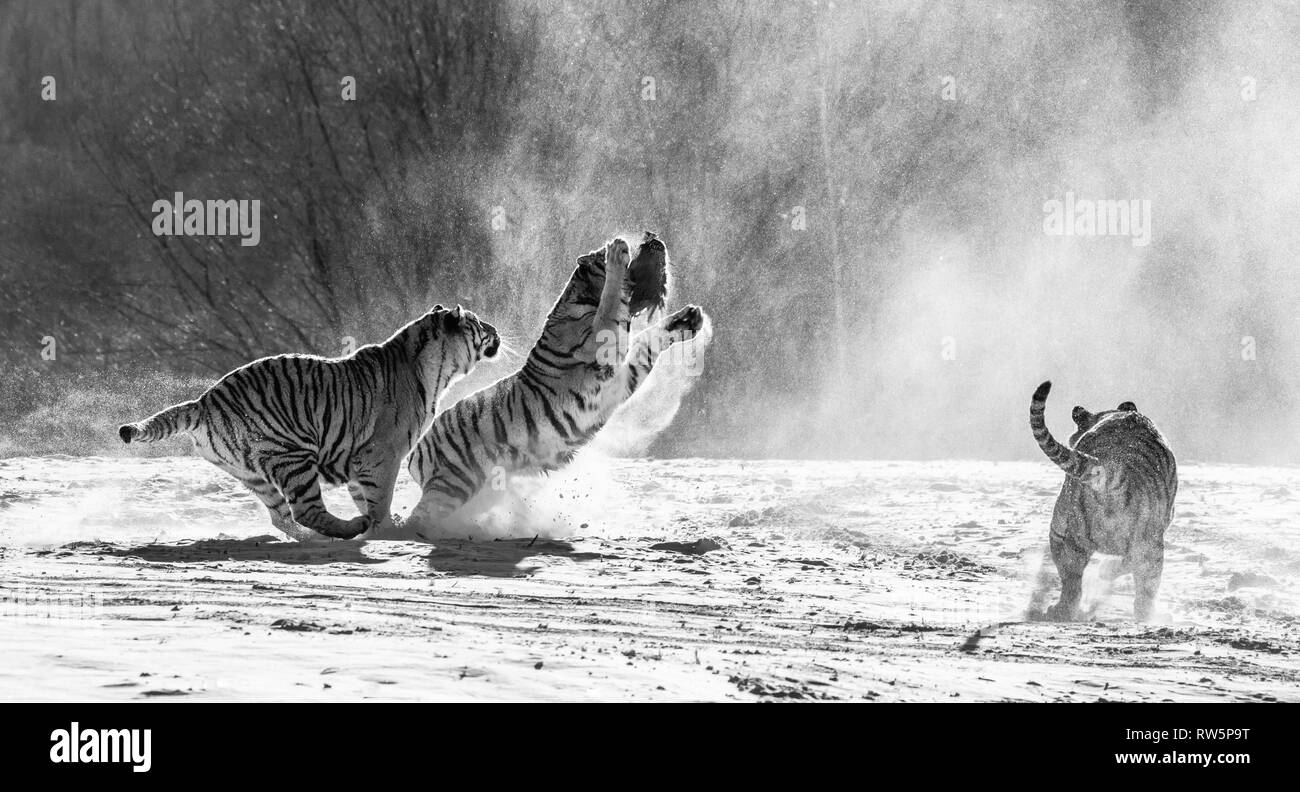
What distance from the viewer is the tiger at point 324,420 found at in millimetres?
8211

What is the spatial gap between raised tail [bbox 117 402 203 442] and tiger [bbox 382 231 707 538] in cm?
141

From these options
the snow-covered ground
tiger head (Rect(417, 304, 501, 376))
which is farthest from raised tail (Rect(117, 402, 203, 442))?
tiger head (Rect(417, 304, 501, 376))

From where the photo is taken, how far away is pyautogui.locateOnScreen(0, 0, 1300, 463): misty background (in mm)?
19312

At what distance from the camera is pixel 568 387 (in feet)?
29.3

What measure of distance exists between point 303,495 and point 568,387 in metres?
1.69

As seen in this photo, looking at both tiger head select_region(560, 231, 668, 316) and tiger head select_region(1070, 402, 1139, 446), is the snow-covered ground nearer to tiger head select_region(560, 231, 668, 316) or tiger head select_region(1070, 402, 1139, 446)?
tiger head select_region(1070, 402, 1139, 446)

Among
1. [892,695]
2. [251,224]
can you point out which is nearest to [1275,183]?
[251,224]

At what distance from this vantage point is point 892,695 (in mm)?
4809

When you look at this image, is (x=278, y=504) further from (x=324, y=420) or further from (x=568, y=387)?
(x=568, y=387)

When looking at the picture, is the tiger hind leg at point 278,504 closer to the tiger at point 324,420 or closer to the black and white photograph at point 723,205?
the tiger at point 324,420

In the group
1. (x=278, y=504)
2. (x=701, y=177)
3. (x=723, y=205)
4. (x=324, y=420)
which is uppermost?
(x=701, y=177)

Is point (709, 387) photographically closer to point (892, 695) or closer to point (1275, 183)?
point (1275, 183)

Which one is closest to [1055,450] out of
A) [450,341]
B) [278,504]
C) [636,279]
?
[636,279]

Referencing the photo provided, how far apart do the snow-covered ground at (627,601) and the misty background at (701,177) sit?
292 inches
